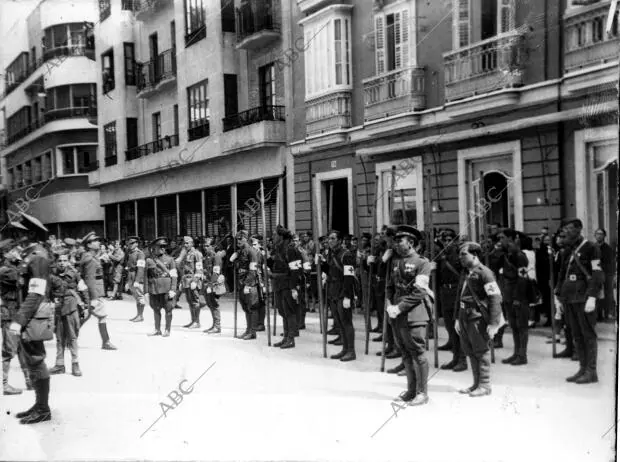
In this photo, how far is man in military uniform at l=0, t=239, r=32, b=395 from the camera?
286 inches

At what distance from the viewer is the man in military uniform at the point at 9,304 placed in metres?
7.26

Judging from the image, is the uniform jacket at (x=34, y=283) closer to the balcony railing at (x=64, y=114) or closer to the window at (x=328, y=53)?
the balcony railing at (x=64, y=114)

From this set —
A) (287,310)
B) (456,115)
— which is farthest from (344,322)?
(456,115)

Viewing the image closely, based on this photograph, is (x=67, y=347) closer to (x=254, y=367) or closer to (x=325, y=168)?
(x=254, y=367)

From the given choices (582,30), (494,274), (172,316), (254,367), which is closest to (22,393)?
(172,316)

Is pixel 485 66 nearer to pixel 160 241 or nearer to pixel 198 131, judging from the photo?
pixel 198 131

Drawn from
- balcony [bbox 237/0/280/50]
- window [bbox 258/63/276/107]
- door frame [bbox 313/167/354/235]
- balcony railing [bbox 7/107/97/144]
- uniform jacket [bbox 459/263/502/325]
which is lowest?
uniform jacket [bbox 459/263/502/325]

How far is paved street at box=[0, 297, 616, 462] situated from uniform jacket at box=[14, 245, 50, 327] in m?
0.98

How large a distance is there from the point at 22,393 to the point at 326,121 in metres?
4.53

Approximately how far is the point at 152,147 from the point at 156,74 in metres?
0.88

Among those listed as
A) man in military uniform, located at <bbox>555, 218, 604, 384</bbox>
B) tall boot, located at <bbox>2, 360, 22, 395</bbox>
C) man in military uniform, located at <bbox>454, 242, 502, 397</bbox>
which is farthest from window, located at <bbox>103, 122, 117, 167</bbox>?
man in military uniform, located at <bbox>555, 218, 604, 384</bbox>

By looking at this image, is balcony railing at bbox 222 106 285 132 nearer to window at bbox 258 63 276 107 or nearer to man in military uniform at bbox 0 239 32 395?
window at bbox 258 63 276 107

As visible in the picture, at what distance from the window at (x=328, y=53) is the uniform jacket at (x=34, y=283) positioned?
3279 millimetres

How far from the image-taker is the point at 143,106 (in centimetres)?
809
